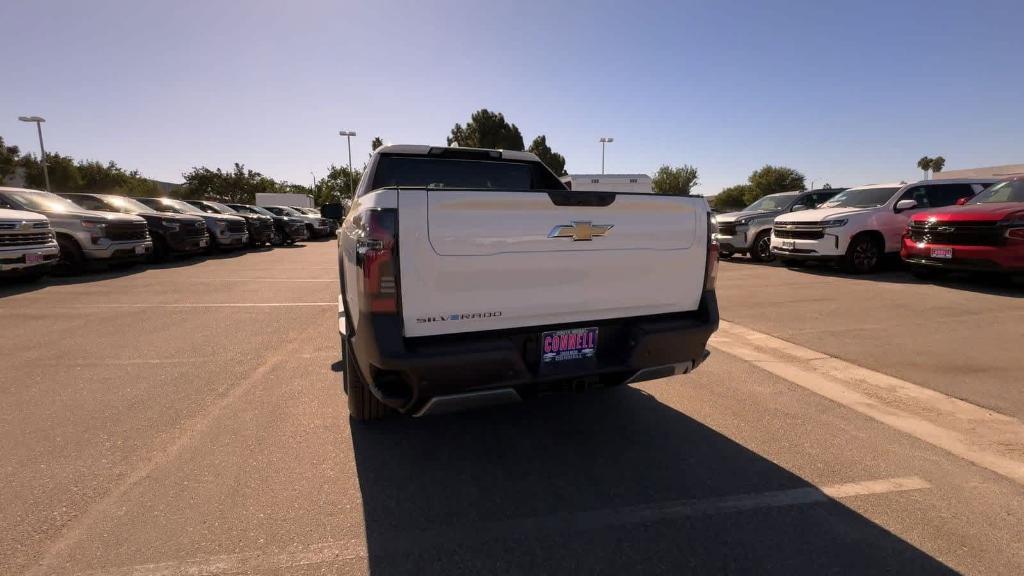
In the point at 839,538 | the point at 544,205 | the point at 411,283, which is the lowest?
the point at 839,538

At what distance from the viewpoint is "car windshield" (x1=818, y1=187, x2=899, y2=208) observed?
34.1 ft

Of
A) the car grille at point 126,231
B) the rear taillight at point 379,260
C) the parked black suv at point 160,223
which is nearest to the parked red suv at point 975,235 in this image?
the rear taillight at point 379,260

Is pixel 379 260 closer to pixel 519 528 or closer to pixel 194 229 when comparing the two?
pixel 519 528

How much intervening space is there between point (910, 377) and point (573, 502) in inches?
138

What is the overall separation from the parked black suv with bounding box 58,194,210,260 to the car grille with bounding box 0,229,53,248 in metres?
3.58

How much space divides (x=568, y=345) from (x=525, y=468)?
0.77 m

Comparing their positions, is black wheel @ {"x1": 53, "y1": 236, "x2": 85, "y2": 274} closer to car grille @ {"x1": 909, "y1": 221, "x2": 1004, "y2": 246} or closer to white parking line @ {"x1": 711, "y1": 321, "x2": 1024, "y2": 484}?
white parking line @ {"x1": 711, "y1": 321, "x2": 1024, "y2": 484}

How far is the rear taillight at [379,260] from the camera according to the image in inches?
86.5

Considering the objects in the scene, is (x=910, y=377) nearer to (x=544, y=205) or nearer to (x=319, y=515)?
(x=544, y=205)

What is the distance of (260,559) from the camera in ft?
6.57

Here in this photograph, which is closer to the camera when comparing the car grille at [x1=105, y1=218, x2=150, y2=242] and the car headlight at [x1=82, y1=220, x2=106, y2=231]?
the car headlight at [x1=82, y1=220, x2=106, y2=231]

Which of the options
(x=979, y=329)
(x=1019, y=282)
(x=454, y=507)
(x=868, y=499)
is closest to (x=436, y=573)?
(x=454, y=507)

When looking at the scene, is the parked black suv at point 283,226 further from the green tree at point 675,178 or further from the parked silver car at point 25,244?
the green tree at point 675,178

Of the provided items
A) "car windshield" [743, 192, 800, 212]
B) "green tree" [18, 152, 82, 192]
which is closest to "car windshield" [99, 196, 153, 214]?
"car windshield" [743, 192, 800, 212]
